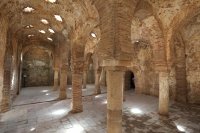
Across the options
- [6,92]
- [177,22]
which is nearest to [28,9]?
[6,92]

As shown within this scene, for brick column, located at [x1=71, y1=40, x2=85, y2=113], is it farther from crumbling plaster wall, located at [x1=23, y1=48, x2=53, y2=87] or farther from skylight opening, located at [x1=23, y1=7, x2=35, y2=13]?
crumbling plaster wall, located at [x1=23, y1=48, x2=53, y2=87]

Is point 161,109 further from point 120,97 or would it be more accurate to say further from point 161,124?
point 120,97

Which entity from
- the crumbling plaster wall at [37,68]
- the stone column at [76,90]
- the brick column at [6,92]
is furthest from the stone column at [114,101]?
the crumbling plaster wall at [37,68]

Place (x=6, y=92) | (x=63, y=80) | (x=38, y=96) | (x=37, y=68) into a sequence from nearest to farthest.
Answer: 1. (x=6, y=92)
2. (x=63, y=80)
3. (x=38, y=96)
4. (x=37, y=68)

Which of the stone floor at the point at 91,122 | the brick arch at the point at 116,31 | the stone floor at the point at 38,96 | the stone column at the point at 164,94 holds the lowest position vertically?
the stone floor at the point at 91,122

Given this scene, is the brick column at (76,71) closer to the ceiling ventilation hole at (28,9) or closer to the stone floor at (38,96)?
the ceiling ventilation hole at (28,9)

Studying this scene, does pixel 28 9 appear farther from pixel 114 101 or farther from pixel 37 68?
pixel 37 68

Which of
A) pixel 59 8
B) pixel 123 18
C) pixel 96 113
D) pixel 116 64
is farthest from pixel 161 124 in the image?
pixel 59 8

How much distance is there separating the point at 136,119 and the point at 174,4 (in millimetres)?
5064

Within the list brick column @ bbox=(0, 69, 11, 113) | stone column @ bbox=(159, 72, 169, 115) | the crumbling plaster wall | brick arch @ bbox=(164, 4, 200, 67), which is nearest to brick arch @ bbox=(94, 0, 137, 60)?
brick arch @ bbox=(164, 4, 200, 67)

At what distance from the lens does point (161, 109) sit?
7.32 m

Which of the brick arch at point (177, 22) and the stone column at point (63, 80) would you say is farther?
the stone column at point (63, 80)

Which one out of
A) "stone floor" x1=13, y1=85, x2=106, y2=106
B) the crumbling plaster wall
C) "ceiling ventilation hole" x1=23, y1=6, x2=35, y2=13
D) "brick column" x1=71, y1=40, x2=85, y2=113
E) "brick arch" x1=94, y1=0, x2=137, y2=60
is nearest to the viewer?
"brick arch" x1=94, y1=0, x2=137, y2=60

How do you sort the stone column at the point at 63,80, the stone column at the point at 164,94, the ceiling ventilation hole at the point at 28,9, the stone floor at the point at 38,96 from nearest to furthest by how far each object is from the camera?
the ceiling ventilation hole at the point at 28,9 < the stone column at the point at 164,94 < the stone floor at the point at 38,96 < the stone column at the point at 63,80
